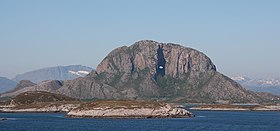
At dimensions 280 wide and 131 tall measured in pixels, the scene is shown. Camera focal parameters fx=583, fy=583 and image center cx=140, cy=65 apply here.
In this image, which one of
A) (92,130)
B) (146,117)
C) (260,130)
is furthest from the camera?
(146,117)

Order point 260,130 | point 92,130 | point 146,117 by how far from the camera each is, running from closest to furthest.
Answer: point 92,130 → point 260,130 → point 146,117

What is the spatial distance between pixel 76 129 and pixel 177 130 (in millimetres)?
22750

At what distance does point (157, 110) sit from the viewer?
19850cm

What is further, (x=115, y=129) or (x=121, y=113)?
(x=121, y=113)

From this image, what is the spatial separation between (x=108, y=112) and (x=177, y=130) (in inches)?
2799

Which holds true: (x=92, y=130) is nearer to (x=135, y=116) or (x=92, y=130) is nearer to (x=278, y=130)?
(x=278, y=130)

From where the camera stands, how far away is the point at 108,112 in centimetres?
19775

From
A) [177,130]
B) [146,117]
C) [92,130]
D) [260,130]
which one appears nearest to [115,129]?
[92,130]

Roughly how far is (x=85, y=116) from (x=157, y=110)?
24578mm

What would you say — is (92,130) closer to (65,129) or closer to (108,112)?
(65,129)

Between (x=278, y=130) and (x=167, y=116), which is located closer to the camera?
(x=278, y=130)

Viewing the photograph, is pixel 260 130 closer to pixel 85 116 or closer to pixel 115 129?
pixel 115 129

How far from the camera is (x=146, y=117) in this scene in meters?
194

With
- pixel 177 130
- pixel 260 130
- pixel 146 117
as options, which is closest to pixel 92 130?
pixel 177 130
